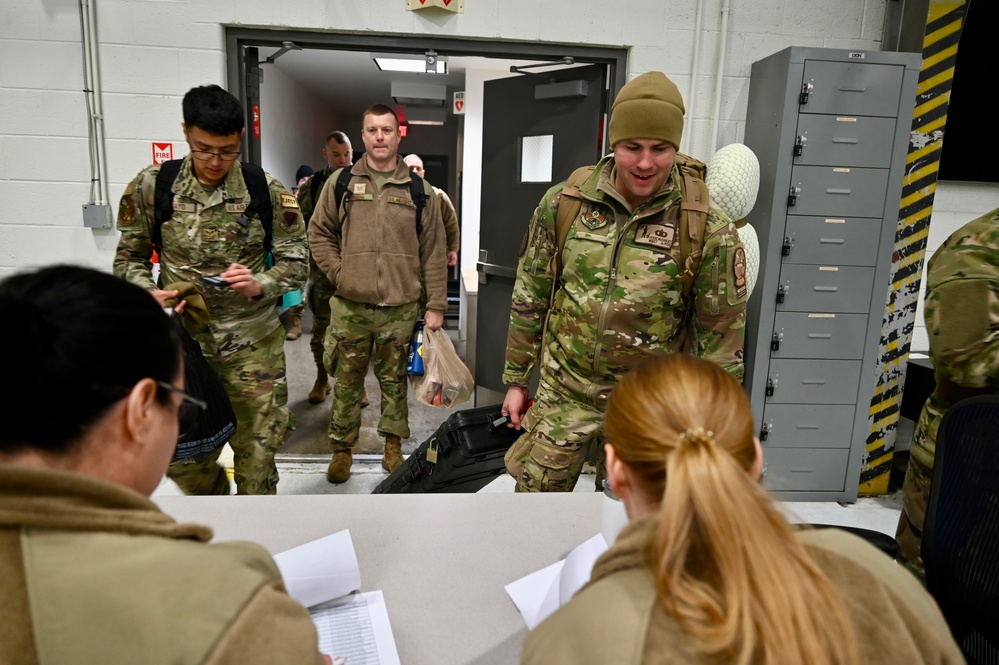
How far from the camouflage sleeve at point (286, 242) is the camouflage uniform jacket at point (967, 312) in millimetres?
1931

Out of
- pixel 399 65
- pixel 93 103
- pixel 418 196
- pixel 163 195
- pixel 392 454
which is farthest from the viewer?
pixel 399 65

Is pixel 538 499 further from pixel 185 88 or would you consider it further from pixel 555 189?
pixel 185 88

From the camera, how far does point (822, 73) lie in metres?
2.74

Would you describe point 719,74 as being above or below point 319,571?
above

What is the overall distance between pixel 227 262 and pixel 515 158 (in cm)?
176

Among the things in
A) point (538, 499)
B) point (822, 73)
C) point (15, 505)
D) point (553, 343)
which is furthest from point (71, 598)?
point (822, 73)

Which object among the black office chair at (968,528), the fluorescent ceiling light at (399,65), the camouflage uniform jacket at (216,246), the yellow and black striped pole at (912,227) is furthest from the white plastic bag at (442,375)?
the fluorescent ceiling light at (399,65)

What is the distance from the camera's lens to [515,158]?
3.50 m

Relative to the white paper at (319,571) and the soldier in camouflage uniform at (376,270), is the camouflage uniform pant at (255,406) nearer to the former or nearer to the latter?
the soldier in camouflage uniform at (376,270)

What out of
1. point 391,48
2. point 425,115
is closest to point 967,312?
point 391,48

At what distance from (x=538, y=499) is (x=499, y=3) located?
2.41 m

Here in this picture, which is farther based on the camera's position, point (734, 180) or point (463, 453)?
point (734, 180)

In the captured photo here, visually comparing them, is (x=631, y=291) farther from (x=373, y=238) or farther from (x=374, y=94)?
(x=374, y=94)

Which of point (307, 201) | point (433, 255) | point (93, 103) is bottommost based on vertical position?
point (433, 255)
